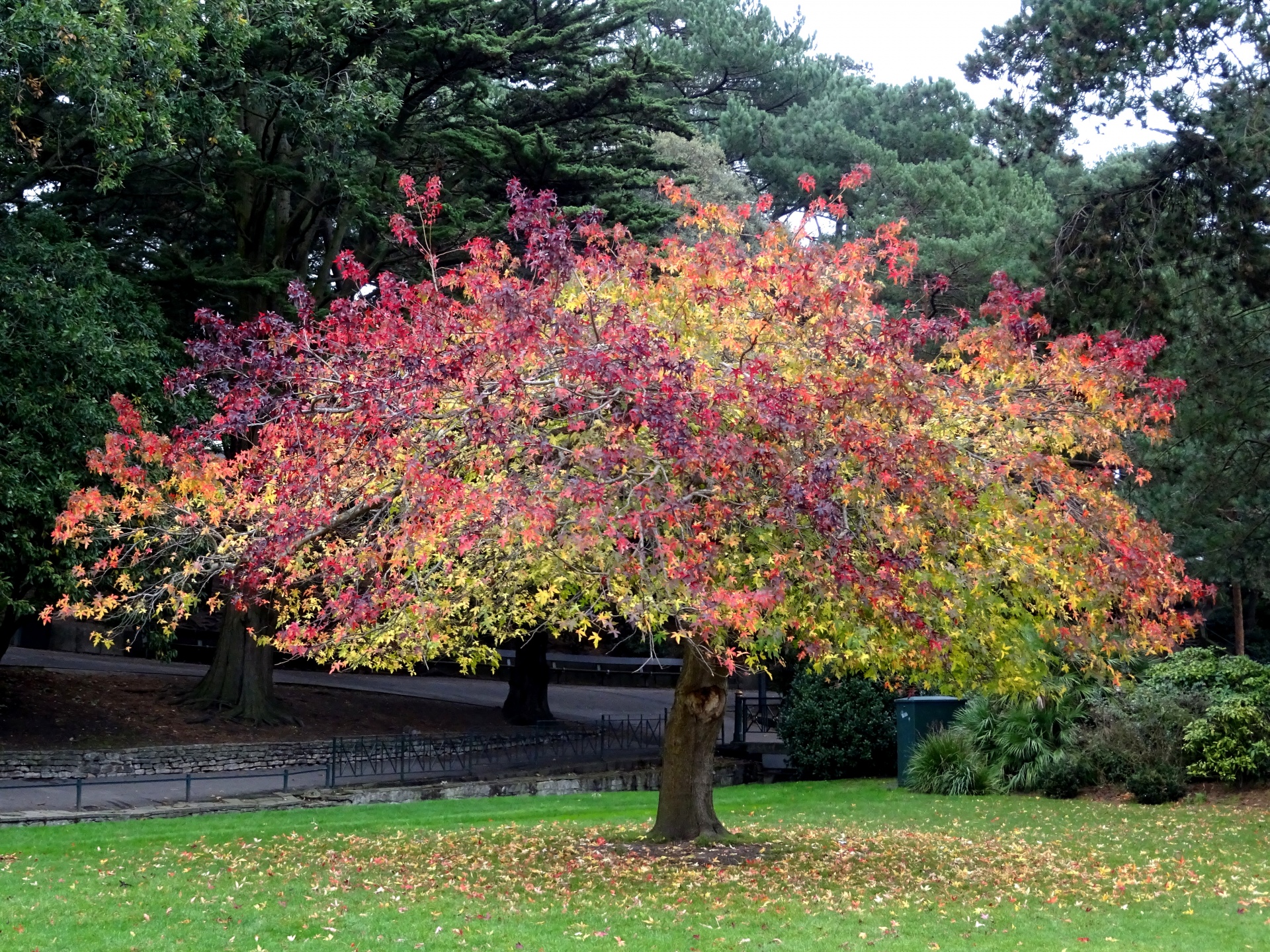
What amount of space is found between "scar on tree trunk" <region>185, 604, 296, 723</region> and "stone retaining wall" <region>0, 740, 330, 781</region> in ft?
5.82

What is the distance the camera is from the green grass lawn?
28.8 feet

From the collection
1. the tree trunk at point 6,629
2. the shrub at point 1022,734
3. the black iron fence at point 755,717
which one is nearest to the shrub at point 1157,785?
the shrub at point 1022,734

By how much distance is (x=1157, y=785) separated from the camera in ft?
59.9

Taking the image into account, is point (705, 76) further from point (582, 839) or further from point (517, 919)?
point (517, 919)

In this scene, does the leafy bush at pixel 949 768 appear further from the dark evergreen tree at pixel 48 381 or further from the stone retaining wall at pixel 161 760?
the dark evergreen tree at pixel 48 381

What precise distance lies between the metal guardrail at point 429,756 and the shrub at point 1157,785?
11.0 meters

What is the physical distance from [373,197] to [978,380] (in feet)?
41.8

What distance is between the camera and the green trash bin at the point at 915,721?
71.9 feet

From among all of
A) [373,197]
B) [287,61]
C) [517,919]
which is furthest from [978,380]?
[287,61]

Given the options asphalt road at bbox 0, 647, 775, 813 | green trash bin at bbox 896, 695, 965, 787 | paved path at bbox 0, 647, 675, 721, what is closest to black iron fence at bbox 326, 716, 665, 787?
asphalt road at bbox 0, 647, 775, 813

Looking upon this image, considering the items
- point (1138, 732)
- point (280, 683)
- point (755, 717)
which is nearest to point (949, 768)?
point (1138, 732)

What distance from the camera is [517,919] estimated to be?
929cm

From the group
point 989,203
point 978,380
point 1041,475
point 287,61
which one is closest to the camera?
point 1041,475

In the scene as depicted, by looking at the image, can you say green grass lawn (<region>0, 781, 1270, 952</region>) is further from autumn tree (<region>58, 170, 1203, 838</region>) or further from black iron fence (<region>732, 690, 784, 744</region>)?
black iron fence (<region>732, 690, 784, 744</region>)
